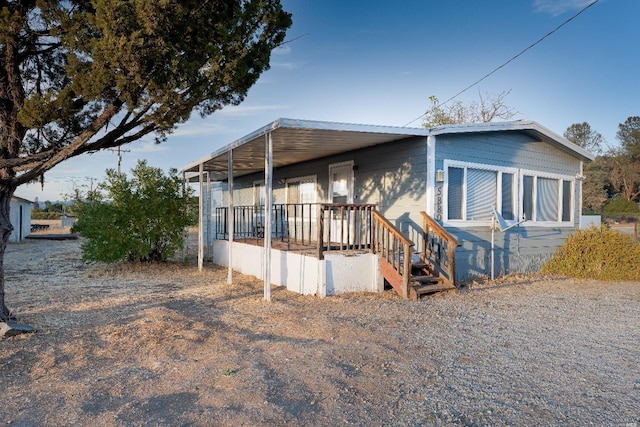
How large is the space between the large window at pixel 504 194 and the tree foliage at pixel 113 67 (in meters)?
4.47

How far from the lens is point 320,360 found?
3.79 m

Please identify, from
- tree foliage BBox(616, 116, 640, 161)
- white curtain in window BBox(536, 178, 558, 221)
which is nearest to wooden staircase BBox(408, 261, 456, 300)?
white curtain in window BBox(536, 178, 558, 221)

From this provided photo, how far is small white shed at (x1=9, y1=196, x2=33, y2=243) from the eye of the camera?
66.1 feet

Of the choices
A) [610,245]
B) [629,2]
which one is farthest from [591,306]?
[629,2]

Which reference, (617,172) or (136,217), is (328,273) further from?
(617,172)

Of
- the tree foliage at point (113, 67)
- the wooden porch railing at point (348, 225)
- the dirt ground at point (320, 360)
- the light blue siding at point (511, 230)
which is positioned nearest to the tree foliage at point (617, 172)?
the light blue siding at point (511, 230)

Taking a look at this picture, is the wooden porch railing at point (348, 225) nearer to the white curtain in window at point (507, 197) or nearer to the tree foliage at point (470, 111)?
the white curtain in window at point (507, 197)

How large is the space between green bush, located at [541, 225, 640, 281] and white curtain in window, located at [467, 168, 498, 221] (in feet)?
8.31

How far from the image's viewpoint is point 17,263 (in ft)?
38.1

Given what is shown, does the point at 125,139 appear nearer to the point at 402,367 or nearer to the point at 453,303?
the point at 402,367

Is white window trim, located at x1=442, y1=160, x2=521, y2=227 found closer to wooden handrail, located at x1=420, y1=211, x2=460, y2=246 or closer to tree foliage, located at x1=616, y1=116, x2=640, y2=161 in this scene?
wooden handrail, located at x1=420, y1=211, x2=460, y2=246

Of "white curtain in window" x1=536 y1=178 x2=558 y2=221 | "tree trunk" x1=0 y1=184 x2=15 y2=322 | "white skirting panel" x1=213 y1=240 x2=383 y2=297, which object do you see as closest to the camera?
"tree trunk" x1=0 y1=184 x2=15 y2=322

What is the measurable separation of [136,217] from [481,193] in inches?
312

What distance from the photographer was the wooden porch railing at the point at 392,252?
21.2 ft
